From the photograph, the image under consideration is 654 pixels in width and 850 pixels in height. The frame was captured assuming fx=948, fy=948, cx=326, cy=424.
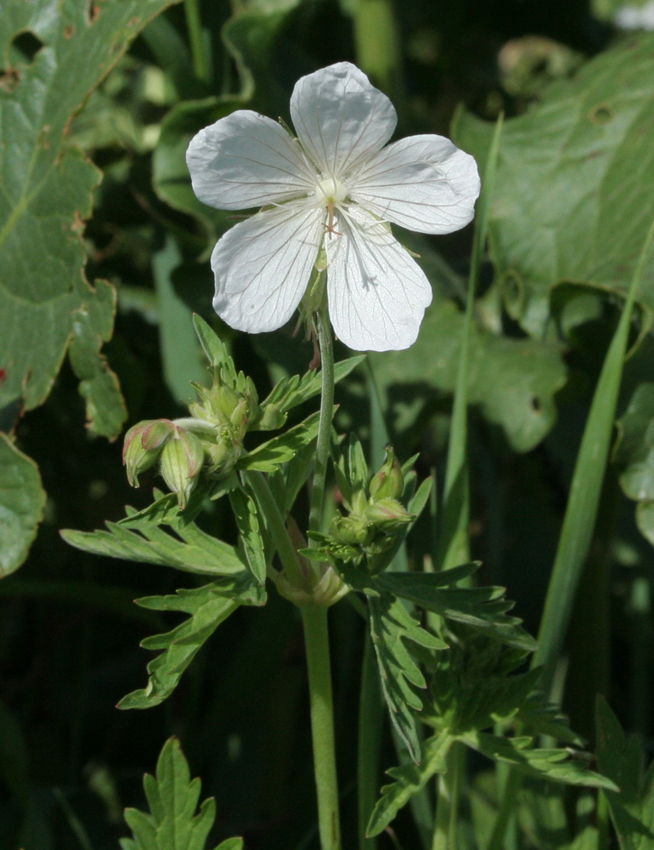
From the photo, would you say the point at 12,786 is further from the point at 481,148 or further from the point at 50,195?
the point at 481,148

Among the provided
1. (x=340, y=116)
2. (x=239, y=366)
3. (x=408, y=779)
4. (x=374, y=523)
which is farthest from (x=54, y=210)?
(x=408, y=779)

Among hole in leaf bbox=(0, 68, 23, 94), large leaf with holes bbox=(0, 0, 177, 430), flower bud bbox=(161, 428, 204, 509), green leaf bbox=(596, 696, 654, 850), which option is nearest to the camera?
flower bud bbox=(161, 428, 204, 509)

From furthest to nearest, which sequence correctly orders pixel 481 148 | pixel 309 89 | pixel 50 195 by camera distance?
pixel 481 148
pixel 50 195
pixel 309 89

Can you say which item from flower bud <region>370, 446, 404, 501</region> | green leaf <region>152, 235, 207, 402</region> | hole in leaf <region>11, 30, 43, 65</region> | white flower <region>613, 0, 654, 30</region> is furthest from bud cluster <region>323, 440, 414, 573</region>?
white flower <region>613, 0, 654, 30</region>

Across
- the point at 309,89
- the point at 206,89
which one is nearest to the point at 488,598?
the point at 309,89

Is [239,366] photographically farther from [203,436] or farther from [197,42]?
[203,436]

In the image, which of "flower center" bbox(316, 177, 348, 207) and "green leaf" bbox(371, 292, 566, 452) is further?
"green leaf" bbox(371, 292, 566, 452)

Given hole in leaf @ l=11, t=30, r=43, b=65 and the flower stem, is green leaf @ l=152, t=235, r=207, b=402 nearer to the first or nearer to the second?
hole in leaf @ l=11, t=30, r=43, b=65
